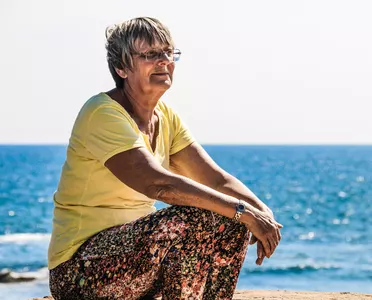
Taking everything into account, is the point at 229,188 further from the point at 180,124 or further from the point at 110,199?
the point at 110,199

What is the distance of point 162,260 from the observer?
379 cm

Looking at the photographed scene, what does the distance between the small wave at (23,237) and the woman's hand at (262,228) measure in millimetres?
13501

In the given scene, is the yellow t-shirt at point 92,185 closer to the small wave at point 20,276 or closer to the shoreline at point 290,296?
the shoreline at point 290,296

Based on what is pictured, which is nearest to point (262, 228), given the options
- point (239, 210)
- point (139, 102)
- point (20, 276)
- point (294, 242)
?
point (239, 210)

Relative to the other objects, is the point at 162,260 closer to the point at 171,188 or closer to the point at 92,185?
the point at 171,188

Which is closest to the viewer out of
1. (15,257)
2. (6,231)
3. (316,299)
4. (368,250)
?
(316,299)

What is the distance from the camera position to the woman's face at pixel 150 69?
13.7 ft

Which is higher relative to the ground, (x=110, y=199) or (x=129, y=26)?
(x=129, y=26)

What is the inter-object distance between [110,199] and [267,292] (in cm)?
289

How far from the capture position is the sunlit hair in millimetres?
4133

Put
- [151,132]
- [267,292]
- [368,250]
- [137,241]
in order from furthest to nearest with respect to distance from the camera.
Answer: [368,250], [267,292], [151,132], [137,241]

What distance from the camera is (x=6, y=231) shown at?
21.4 metres

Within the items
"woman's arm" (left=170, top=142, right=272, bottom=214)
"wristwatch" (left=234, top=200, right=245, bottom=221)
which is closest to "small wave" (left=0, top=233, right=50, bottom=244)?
"woman's arm" (left=170, top=142, right=272, bottom=214)

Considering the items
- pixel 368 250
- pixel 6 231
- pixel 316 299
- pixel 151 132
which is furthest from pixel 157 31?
pixel 6 231
